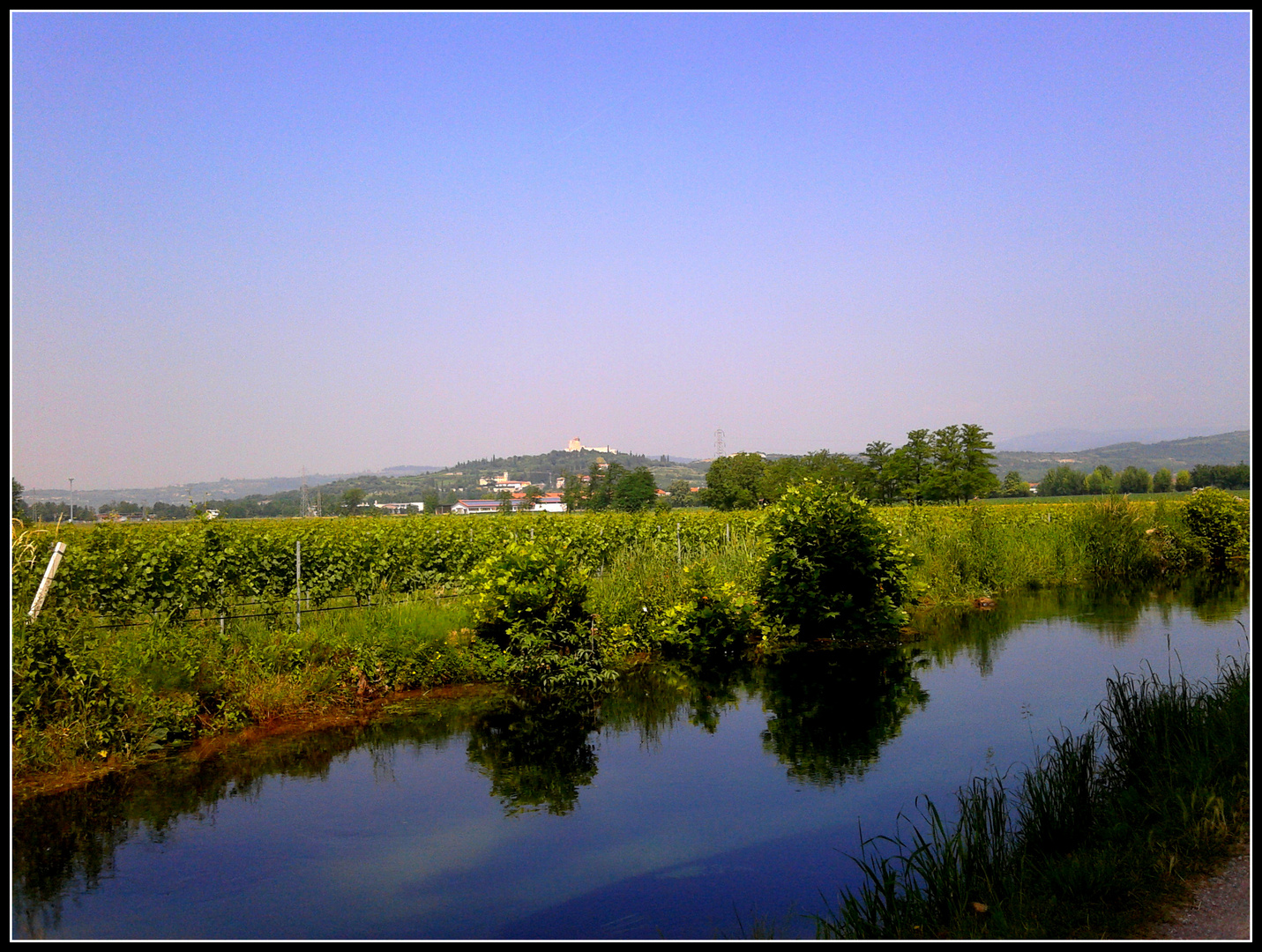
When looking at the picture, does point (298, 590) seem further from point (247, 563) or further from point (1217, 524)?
point (1217, 524)

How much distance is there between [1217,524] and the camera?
76.5 ft

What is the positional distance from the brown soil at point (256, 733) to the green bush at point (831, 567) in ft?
16.9

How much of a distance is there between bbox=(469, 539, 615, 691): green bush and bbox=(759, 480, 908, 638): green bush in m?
3.77

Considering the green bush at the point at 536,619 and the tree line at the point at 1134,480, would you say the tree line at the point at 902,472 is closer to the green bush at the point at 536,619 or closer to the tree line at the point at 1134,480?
the tree line at the point at 1134,480

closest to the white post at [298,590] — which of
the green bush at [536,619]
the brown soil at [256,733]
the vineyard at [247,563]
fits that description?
the vineyard at [247,563]

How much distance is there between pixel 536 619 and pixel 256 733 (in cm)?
360

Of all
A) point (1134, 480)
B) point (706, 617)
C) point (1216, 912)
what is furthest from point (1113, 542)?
point (1216, 912)

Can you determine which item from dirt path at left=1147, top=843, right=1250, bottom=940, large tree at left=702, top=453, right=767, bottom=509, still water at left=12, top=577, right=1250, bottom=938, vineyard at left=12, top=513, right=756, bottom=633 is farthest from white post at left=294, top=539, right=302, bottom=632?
large tree at left=702, top=453, right=767, bottom=509

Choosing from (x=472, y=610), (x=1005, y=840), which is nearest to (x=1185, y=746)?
(x=1005, y=840)

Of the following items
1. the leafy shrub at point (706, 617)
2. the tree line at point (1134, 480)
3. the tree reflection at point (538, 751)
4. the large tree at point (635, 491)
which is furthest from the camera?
the large tree at point (635, 491)

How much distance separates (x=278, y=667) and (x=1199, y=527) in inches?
927

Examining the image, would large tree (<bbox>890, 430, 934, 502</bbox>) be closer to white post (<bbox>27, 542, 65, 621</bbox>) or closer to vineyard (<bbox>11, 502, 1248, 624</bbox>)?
vineyard (<bbox>11, 502, 1248, 624</bbox>)

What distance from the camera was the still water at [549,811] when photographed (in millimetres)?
5531

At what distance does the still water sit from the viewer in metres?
5.53
